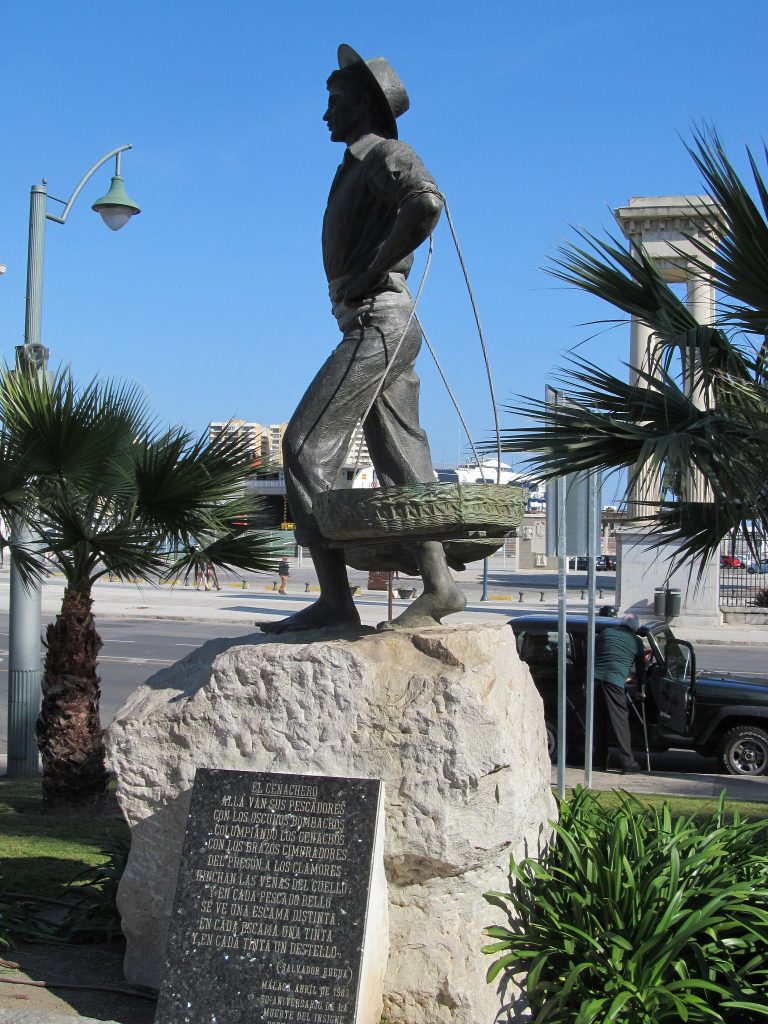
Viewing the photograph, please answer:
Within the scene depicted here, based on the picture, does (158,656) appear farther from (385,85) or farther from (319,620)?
(385,85)

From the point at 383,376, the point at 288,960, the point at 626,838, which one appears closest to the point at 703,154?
the point at 383,376

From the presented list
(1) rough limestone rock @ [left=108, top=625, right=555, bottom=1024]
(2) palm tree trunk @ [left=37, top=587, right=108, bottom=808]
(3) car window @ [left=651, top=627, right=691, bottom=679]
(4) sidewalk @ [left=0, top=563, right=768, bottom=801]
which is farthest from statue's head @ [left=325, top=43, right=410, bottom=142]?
(4) sidewalk @ [left=0, top=563, right=768, bottom=801]

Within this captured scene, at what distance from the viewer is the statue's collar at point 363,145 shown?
17.6 feet

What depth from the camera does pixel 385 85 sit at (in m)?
5.43

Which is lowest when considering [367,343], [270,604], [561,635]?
[270,604]

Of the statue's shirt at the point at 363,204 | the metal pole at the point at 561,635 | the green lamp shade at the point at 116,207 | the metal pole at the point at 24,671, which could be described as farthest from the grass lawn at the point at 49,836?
the green lamp shade at the point at 116,207

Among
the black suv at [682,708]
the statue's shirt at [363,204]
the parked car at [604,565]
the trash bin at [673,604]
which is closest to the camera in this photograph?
the statue's shirt at [363,204]

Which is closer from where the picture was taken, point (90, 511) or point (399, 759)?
point (399, 759)

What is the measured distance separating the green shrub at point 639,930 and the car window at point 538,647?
6.18 meters

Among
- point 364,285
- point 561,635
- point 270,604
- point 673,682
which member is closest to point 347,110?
point 364,285

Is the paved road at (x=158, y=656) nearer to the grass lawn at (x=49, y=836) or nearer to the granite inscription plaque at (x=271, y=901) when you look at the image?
the grass lawn at (x=49, y=836)

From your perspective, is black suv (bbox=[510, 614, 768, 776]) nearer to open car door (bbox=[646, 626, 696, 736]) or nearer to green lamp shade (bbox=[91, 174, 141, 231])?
open car door (bbox=[646, 626, 696, 736])

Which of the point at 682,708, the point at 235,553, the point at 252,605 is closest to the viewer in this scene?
the point at 235,553

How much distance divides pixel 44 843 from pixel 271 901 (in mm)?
3315
